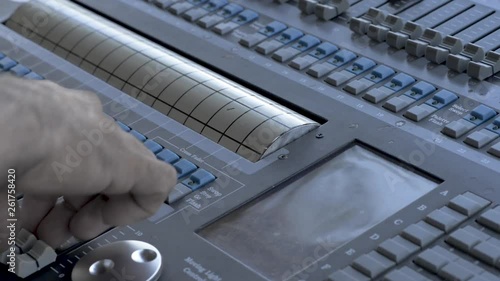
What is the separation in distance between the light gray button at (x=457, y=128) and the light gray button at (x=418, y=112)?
5 centimetres

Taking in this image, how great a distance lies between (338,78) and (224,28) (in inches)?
12.4

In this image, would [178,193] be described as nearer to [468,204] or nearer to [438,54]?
[468,204]

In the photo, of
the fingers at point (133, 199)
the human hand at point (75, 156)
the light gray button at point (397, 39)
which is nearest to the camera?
the human hand at point (75, 156)

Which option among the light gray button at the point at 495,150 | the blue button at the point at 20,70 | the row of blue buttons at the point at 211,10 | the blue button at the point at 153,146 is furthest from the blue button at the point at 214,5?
the light gray button at the point at 495,150

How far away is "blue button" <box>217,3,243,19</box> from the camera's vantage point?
185 cm

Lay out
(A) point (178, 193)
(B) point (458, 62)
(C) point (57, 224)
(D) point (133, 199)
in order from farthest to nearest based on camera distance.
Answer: (B) point (458, 62) < (A) point (178, 193) < (C) point (57, 224) < (D) point (133, 199)

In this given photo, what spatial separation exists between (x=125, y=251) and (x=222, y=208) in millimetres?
168

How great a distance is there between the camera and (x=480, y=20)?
1.70 m

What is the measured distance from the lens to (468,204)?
125 centimetres

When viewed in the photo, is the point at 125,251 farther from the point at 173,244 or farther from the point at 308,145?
the point at 308,145

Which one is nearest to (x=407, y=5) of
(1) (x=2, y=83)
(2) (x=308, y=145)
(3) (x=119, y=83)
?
(2) (x=308, y=145)

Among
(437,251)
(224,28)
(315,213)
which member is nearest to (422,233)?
(437,251)

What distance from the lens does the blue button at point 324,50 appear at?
1.66 m

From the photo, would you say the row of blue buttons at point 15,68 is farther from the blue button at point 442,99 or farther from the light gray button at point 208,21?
the blue button at point 442,99
